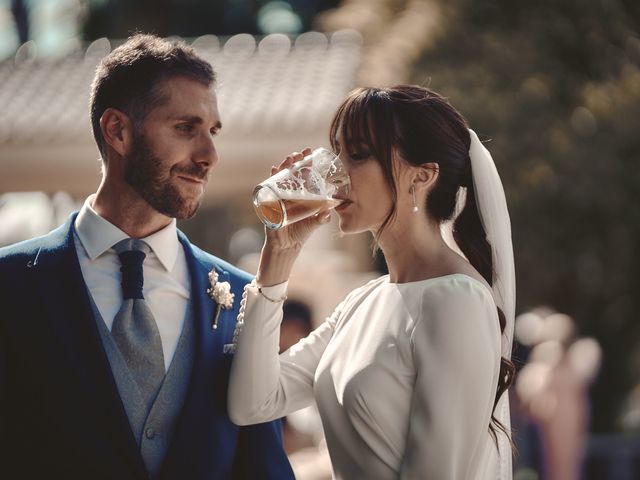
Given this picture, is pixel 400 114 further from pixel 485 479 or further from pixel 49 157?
pixel 49 157

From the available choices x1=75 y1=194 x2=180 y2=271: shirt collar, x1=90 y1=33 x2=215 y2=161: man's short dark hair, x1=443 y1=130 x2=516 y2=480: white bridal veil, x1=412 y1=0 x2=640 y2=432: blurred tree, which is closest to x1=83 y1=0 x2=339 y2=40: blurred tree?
x1=412 y1=0 x2=640 y2=432: blurred tree

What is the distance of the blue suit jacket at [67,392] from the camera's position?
2697 millimetres

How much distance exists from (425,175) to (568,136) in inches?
268

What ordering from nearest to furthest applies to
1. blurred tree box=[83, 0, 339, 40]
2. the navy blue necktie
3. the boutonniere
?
the navy blue necktie → the boutonniere → blurred tree box=[83, 0, 339, 40]

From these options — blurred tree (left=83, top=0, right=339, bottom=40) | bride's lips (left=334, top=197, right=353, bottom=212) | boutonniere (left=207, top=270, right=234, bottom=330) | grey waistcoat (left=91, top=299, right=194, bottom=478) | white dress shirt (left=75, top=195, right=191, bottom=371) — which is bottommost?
blurred tree (left=83, top=0, right=339, bottom=40)

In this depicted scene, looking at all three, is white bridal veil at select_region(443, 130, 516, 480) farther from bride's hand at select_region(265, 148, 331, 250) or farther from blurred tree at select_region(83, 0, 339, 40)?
blurred tree at select_region(83, 0, 339, 40)

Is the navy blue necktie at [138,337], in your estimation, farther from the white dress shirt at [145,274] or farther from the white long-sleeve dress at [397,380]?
the white long-sleeve dress at [397,380]

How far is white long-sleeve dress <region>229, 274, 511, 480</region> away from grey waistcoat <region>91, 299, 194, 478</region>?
0.58 feet

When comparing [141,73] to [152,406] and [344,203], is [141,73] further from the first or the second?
[152,406]

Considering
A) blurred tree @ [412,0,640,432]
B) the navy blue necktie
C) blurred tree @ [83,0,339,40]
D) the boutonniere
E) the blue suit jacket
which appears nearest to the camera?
the blue suit jacket

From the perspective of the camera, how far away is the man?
2711 mm

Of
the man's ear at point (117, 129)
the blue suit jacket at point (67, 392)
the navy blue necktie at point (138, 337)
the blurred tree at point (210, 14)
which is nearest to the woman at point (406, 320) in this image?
the blue suit jacket at point (67, 392)

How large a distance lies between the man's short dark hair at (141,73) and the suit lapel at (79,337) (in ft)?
1.48

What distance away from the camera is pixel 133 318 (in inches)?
112
